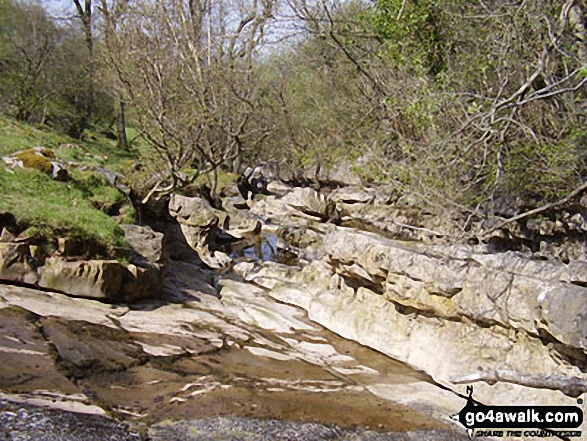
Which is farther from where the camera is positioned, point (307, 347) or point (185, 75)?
point (185, 75)

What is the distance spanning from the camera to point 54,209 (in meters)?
8.58

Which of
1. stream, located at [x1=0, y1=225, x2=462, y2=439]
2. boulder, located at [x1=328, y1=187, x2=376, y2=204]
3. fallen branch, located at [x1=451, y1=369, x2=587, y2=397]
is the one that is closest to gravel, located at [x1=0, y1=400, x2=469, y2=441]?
stream, located at [x1=0, y1=225, x2=462, y2=439]

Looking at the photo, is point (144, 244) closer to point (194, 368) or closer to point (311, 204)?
point (194, 368)

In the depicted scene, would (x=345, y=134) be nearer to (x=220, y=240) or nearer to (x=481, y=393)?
(x=220, y=240)

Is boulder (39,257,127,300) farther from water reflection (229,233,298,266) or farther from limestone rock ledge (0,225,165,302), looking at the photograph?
water reflection (229,233,298,266)

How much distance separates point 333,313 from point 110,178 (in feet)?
21.1

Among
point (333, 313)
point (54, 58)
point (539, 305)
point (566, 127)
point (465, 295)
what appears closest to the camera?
point (539, 305)

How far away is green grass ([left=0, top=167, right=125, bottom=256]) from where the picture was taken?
801cm

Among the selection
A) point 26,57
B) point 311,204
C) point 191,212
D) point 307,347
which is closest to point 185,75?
point 191,212

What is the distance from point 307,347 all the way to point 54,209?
4.79 metres

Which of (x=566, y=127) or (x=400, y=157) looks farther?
(x=400, y=157)

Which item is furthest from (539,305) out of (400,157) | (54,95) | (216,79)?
(54,95)

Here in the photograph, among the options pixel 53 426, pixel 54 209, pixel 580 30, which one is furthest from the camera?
pixel 54 209

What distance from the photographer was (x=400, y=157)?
13891mm
